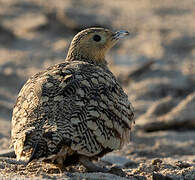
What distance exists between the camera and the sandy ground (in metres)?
8.27

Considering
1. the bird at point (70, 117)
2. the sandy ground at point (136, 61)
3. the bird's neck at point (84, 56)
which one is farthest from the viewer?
the sandy ground at point (136, 61)

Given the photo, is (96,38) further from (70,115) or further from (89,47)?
(70,115)

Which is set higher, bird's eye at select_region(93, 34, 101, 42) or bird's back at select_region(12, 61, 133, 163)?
bird's eye at select_region(93, 34, 101, 42)

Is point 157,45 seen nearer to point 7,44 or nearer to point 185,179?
point 7,44

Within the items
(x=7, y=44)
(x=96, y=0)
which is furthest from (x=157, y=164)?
(x=96, y=0)

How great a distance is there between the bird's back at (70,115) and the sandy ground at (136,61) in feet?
1.55

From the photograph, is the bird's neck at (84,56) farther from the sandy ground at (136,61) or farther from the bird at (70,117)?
the sandy ground at (136,61)

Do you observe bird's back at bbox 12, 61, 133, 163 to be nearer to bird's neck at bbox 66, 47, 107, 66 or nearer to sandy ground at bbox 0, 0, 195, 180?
sandy ground at bbox 0, 0, 195, 180

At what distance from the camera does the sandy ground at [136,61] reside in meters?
8.27

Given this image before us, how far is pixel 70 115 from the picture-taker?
17.7ft

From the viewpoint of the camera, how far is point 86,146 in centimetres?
533

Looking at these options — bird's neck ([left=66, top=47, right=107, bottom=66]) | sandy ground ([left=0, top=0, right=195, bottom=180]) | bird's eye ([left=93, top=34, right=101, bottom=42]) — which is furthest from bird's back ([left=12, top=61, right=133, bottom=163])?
bird's eye ([left=93, top=34, right=101, bottom=42])

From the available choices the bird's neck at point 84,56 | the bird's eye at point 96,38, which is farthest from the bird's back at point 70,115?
the bird's eye at point 96,38

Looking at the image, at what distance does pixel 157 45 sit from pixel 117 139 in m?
7.84
